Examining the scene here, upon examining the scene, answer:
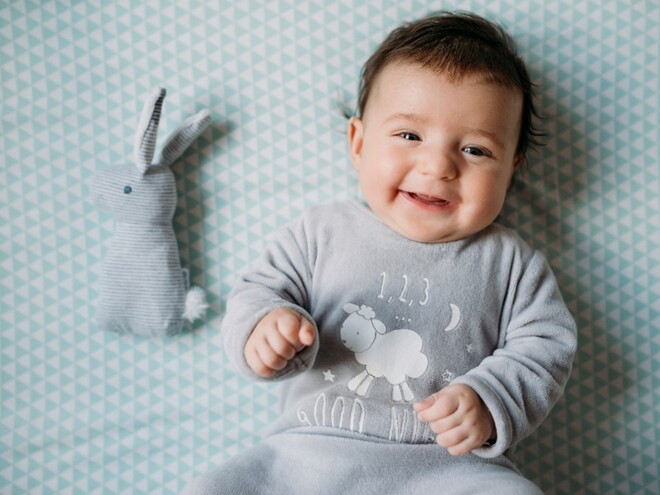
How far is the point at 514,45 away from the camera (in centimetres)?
125

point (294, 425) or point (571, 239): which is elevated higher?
point (571, 239)

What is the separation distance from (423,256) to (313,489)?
0.43 metres

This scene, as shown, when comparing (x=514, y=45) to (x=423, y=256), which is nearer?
(x=423, y=256)

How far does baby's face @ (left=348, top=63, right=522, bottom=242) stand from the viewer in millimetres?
1042

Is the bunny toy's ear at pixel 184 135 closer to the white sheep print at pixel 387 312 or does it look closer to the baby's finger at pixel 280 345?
the white sheep print at pixel 387 312

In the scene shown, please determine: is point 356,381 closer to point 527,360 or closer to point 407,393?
point 407,393

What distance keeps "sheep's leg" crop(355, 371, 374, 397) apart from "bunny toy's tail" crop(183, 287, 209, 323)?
349 mm

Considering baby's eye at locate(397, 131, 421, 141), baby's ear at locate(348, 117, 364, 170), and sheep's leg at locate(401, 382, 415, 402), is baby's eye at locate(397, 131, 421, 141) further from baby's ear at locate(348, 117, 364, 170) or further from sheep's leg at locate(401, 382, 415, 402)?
sheep's leg at locate(401, 382, 415, 402)

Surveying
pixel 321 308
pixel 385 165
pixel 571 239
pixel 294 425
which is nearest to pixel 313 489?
pixel 294 425

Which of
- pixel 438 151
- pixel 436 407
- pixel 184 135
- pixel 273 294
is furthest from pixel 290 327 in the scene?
pixel 184 135

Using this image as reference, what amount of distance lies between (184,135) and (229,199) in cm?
16

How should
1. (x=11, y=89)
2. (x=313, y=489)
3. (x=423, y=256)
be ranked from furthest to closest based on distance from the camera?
(x=11, y=89), (x=423, y=256), (x=313, y=489)

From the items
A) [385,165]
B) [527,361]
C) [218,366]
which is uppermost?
[385,165]

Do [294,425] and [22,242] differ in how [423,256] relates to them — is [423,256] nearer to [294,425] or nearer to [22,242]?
[294,425]
